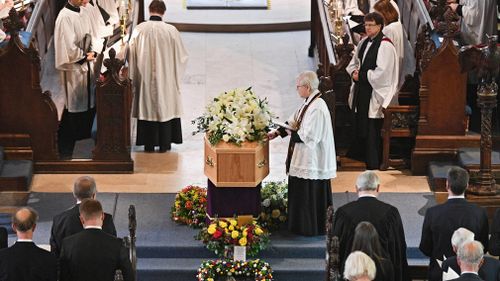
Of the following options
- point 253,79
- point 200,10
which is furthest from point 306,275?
point 200,10

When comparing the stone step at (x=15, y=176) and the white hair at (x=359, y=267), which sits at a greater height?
the white hair at (x=359, y=267)

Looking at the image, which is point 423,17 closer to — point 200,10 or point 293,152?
point 293,152

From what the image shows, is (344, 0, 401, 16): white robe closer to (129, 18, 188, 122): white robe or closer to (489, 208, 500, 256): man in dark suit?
(129, 18, 188, 122): white robe

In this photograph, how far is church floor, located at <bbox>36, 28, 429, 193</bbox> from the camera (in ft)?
50.6

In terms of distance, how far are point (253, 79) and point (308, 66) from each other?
982mm

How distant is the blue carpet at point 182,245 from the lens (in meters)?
13.4

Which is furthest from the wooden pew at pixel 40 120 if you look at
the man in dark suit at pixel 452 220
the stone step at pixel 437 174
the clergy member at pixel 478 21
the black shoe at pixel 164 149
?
the man in dark suit at pixel 452 220

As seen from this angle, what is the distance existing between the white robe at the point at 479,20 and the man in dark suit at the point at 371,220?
222 inches

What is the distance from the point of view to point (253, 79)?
20016 millimetres

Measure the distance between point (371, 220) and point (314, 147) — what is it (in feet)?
5.79

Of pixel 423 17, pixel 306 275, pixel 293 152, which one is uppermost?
pixel 423 17

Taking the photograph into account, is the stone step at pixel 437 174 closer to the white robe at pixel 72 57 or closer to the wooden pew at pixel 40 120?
the wooden pew at pixel 40 120

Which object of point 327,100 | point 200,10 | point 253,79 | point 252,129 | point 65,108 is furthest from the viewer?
point 200,10

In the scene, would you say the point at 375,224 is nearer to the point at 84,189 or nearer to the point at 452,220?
the point at 452,220
